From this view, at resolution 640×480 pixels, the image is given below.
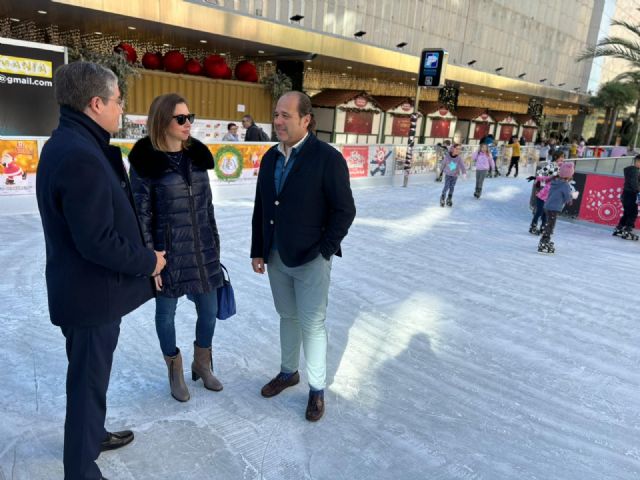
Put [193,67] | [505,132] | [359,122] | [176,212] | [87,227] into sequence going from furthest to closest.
Answer: [505,132]
[359,122]
[193,67]
[176,212]
[87,227]

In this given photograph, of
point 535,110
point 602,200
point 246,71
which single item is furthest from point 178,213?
point 535,110

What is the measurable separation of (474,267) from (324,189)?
4378mm

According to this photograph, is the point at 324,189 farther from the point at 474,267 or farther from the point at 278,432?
the point at 474,267

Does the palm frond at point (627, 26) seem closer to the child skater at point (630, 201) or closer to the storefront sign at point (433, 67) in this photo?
the storefront sign at point (433, 67)

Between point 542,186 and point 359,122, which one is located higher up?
point 359,122

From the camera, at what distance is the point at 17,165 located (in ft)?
23.3

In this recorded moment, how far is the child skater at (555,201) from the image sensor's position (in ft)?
24.1

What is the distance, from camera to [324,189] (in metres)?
2.54

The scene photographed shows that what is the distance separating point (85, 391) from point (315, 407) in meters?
1.31

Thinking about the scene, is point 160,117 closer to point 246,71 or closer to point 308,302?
point 308,302

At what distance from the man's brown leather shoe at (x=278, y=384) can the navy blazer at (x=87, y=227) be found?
1.28m

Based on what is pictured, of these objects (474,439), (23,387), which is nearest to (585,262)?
(474,439)

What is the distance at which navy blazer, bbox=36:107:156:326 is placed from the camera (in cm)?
167

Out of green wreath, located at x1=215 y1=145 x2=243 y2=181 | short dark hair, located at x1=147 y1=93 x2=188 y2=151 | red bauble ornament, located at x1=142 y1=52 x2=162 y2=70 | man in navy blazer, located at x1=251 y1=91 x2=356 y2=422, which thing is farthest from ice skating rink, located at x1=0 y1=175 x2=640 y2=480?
red bauble ornament, located at x1=142 y1=52 x2=162 y2=70
